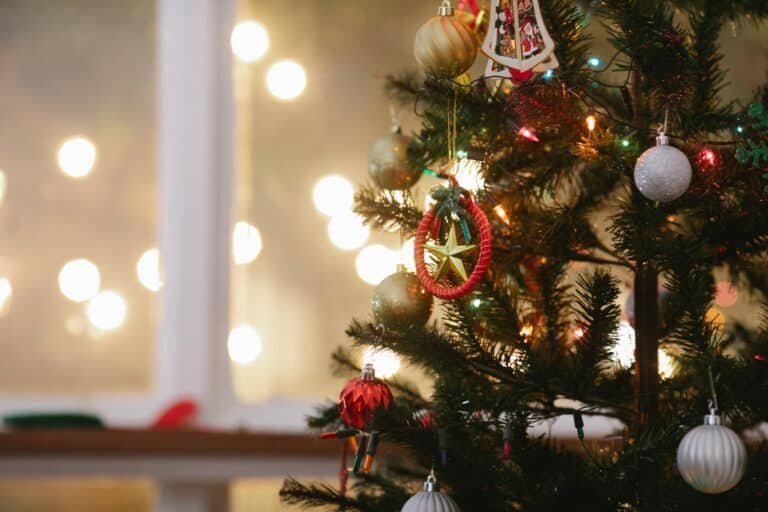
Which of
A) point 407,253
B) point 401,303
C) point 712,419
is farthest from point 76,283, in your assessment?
point 712,419

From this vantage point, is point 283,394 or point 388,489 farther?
point 283,394

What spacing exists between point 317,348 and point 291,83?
0.46 meters

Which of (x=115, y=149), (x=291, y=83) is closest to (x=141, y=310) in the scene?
(x=115, y=149)

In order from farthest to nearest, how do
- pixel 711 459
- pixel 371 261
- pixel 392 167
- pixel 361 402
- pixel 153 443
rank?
pixel 371 261 < pixel 153 443 < pixel 392 167 < pixel 361 402 < pixel 711 459

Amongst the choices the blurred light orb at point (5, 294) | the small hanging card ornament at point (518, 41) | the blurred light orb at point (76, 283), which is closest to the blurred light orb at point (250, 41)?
the blurred light orb at point (76, 283)

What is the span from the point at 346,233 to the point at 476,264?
31.8 inches

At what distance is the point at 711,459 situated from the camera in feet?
1.97

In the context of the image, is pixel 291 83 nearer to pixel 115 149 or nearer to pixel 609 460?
pixel 115 149

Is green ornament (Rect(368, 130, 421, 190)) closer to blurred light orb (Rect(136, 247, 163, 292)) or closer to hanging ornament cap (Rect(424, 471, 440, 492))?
hanging ornament cap (Rect(424, 471, 440, 492))

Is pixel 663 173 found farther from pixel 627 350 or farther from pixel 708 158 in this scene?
pixel 627 350

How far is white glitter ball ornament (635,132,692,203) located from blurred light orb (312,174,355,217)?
2.87 feet

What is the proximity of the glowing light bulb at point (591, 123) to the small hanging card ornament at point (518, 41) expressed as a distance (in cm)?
5

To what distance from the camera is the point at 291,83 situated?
1487 mm

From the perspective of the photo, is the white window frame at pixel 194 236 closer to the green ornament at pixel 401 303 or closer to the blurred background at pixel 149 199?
the blurred background at pixel 149 199
